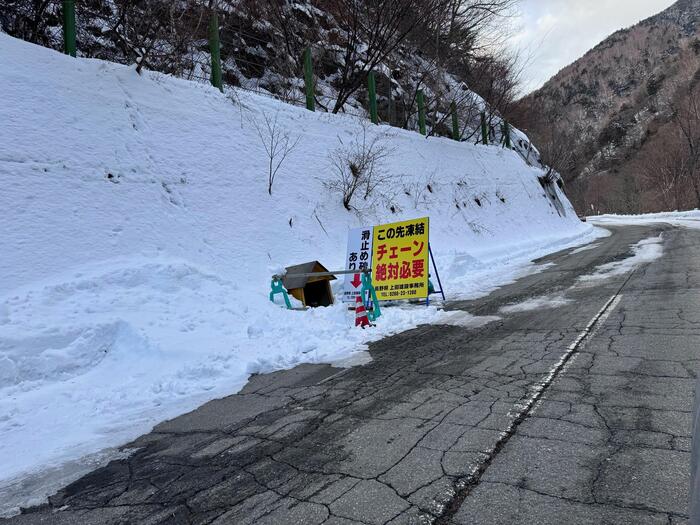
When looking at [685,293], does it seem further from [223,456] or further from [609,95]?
[609,95]

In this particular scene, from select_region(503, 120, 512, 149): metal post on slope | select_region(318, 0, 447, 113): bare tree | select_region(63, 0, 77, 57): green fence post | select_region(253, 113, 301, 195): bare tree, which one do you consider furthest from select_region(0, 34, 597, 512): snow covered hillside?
select_region(503, 120, 512, 149): metal post on slope

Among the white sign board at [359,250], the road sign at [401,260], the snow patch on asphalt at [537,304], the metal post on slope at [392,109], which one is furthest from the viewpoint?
the metal post on slope at [392,109]

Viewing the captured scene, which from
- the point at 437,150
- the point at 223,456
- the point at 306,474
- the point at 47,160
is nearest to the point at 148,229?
the point at 47,160

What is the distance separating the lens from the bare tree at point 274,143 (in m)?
11.7

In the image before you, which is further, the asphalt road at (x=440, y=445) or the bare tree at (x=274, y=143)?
the bare tree at (x=274, y=143)

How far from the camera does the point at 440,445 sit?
316cm

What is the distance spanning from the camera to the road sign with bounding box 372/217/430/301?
9109 mm

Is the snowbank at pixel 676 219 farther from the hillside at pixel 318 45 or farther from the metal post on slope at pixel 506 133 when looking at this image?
the hillside at pixel 318 45

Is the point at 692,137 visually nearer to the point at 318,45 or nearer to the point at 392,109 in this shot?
the point at 392,109

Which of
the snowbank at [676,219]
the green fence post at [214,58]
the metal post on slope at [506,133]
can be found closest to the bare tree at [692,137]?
the snowbank at [676,219]

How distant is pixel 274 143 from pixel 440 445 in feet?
34.4

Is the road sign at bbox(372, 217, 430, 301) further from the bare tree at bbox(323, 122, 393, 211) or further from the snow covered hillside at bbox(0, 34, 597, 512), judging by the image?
the bare tree at bbox(323, 122, 393, 211)

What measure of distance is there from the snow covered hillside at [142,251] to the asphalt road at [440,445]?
89 cm

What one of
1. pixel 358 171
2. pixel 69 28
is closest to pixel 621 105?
pixel 358 171
